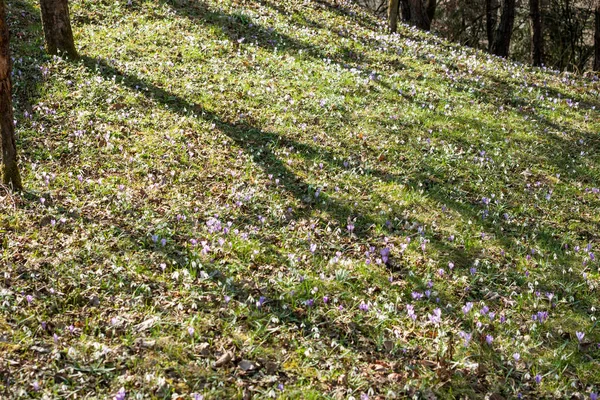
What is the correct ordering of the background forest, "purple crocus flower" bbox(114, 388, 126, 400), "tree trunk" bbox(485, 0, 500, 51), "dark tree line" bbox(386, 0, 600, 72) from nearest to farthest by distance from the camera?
"purple crocus flower" bbox(114, 388, 126, 400), "tree trunk" bbox(485, 0, 500, 51), "dark tree line" bbox(386, 0, 600, 72), the background forest

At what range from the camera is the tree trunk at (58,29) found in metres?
10.1

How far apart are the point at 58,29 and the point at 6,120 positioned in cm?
493

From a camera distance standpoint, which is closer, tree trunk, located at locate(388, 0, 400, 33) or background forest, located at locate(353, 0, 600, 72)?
tree trunk, located at locate(388, 0, 400, 33)

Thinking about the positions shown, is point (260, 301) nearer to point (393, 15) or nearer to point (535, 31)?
point (393, 15)

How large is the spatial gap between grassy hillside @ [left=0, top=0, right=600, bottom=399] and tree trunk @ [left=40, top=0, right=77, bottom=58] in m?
0.34

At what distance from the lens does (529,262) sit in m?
6.69

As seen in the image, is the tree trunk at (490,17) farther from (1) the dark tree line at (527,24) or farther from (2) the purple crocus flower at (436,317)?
(2) the purple crocus flower at (436,317)

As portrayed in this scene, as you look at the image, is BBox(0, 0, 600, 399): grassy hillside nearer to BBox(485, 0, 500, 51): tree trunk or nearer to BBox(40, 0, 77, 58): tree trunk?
BBox(40, 0, 77, 58): tree trunk

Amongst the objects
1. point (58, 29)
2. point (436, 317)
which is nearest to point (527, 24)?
point (58, 29)

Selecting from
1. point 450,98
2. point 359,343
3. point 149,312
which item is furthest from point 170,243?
point 450,98

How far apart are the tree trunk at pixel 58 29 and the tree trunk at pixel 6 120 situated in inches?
178

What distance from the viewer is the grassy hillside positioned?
479cm

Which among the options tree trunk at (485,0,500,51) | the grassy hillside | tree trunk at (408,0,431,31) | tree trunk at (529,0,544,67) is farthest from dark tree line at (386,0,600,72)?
the grassy hillside

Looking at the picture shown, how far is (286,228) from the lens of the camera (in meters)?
6.84
